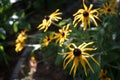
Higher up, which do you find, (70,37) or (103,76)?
(70,37)

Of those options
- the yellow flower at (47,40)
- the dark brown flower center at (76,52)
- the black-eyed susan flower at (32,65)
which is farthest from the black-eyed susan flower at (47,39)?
the dark brown flower center at (76,52)

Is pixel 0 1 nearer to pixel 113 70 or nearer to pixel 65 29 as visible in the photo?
pixel 65 29

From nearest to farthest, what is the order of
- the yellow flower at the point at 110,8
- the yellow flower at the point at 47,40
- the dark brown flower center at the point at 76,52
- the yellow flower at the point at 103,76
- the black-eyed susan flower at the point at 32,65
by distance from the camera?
the dark brown flower center at the point at 76,52, the yellow flower at the point at 103,76, the yellow flower at the point at 110,8, the yellow flower at the point at 47,40, the black-eyed susan flower at the point at 32,65

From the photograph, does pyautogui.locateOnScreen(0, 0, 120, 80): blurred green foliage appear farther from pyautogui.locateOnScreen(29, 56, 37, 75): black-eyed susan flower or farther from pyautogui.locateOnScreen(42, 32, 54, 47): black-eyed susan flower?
pyautogui.locateOnScreen(29, 56, 37, 75): black-eyed susan flower

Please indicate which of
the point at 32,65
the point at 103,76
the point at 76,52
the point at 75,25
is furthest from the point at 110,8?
the point at 32,65

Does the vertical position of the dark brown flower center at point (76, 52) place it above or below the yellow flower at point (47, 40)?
below

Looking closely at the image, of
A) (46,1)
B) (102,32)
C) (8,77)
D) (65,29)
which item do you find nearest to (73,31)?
(65,29)

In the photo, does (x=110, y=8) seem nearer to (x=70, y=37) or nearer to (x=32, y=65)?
(x=70, y=37)

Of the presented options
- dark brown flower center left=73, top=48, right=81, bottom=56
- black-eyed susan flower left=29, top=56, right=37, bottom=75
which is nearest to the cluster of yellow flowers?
dark brown flower center left=73, top=48, right=81, bottom=56

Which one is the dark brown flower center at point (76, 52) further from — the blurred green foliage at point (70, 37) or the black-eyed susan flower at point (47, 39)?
the black-eyed susan flower at point (47, 39)

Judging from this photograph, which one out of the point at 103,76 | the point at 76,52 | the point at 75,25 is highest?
the point at 75,25

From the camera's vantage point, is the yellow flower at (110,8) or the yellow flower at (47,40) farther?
the yellow flower at (47,40)
